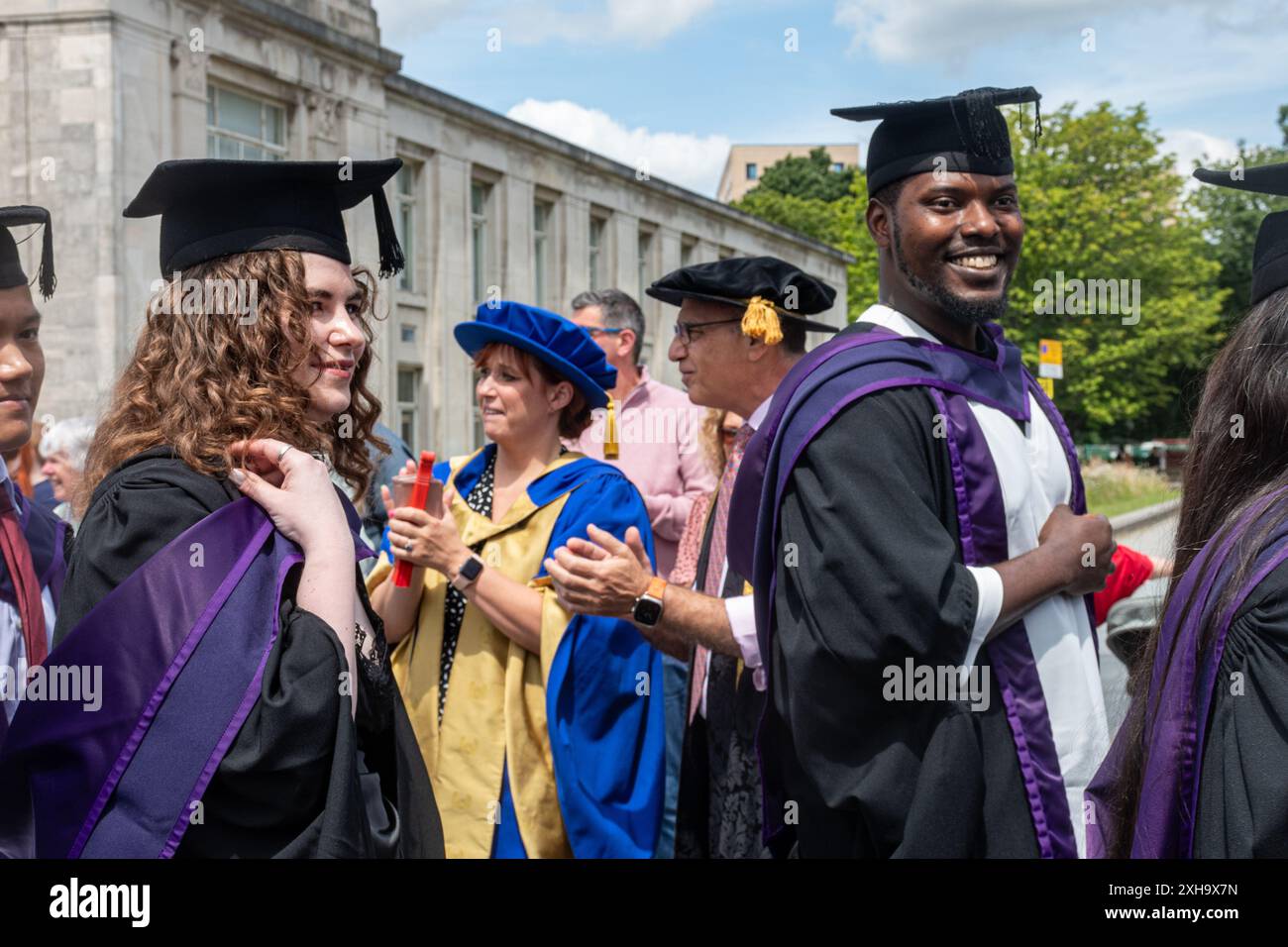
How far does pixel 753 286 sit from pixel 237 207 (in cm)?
229

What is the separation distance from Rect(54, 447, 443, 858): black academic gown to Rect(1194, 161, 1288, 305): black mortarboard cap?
169cm

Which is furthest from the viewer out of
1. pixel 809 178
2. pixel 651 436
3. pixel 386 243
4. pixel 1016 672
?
pixel 809 178

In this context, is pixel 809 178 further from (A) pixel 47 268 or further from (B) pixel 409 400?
(A) pixel 47 268

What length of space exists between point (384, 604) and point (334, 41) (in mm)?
19563

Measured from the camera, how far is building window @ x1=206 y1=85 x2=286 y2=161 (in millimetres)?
19656

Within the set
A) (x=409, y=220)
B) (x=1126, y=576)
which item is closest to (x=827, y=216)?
(x=409, y=220)

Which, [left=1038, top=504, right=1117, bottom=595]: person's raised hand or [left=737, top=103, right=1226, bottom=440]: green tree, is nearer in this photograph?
[left=1038, top=504, right=1117, bottom=595]: person's raised hand

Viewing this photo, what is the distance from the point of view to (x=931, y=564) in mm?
2484

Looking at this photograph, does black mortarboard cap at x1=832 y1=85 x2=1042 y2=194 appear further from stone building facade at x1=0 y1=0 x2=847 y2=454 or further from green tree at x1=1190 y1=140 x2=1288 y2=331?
green tree at x1=1190 y1=140 x2=1288 y2=331

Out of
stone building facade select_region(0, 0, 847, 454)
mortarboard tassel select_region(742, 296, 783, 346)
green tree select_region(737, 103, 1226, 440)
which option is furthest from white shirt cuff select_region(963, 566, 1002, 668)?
green tree select_region(737, 103, 1226, 440)

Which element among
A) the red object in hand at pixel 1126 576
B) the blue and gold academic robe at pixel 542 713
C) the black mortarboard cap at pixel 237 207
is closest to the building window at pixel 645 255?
the red object in hand at pixel 1126 576

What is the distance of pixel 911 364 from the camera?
109 inches
